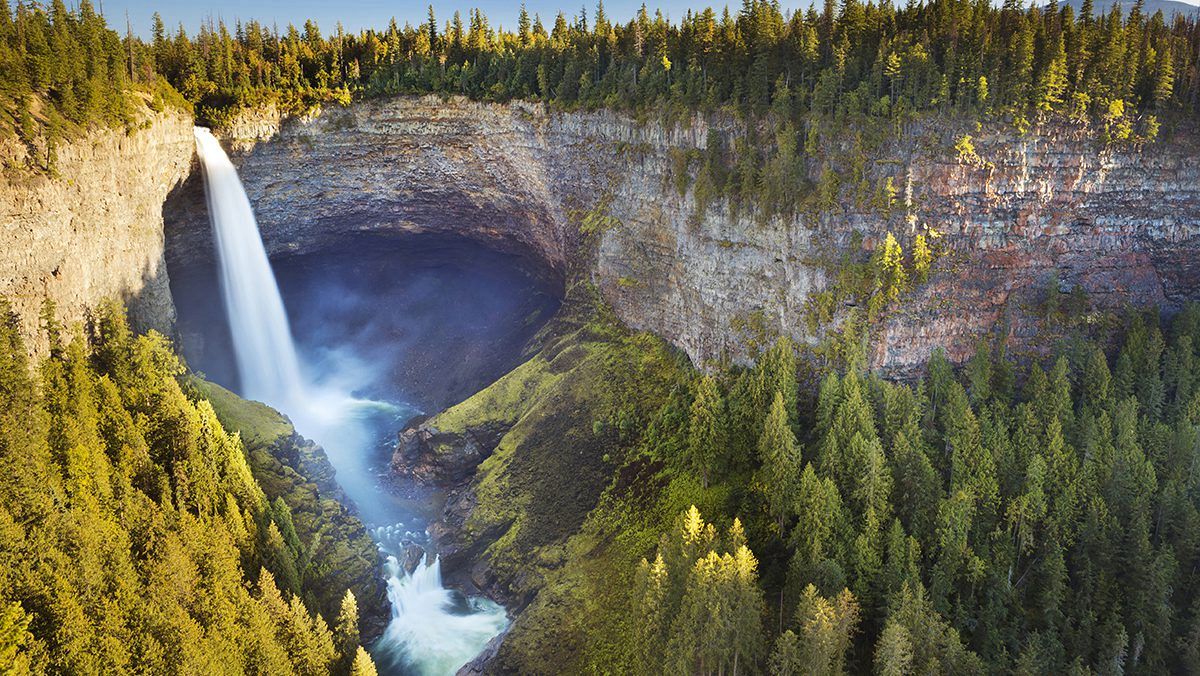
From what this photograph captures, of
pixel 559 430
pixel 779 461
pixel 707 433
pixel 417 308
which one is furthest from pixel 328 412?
pixel 779 461

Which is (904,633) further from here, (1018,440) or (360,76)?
(360,76)

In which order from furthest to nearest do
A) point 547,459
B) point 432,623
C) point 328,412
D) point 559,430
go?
1. point 328,412
2. point 559,430
3. point 547,459
4. point 432,623

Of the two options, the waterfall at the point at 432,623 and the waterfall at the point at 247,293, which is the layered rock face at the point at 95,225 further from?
the waterfall at the point at 432,623

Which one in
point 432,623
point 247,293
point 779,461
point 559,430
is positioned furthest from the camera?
point 247,293

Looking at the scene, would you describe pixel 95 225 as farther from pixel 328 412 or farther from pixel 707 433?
pixel 707 433

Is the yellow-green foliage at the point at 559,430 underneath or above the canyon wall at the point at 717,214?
underneath

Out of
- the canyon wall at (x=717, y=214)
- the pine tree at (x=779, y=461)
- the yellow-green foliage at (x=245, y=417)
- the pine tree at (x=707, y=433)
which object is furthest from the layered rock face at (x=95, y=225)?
the pine tree at (x=779, y=461)

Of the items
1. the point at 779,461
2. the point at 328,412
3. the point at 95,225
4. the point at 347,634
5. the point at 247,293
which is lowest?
the point at 328,412
